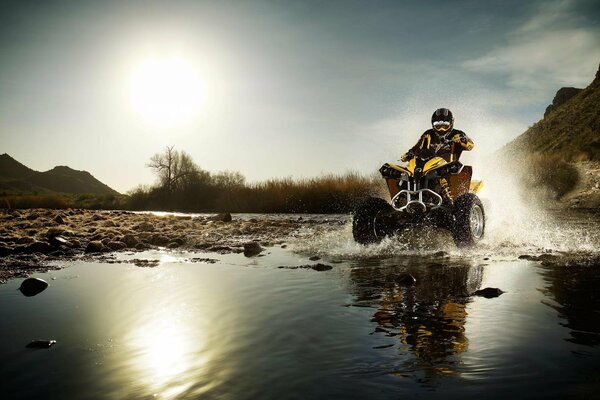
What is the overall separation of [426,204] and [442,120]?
2282 mm

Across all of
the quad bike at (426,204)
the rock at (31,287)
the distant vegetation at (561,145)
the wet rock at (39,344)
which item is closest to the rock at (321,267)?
the quad bike at (426,204)

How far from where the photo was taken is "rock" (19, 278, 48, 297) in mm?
5652

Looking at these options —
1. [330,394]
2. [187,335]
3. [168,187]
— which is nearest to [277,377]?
[330,394]

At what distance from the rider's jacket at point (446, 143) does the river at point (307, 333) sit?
3507 millimetres

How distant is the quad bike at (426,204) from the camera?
8.88 metres

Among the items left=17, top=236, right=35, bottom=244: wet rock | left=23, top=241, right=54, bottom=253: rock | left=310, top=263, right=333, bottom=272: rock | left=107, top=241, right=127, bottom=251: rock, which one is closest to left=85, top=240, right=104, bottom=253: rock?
left=107, top=241, right=127, bottom=251: rock

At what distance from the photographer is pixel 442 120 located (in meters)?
10.3

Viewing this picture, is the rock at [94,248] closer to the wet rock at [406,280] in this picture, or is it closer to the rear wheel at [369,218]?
the rear wheel at [369,218]

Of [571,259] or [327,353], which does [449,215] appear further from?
[327,353]

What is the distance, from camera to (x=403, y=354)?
10.3 feet

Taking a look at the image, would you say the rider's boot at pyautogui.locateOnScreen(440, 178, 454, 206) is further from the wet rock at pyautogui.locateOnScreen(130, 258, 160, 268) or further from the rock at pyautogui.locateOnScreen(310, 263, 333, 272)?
the wet rock at pyautogui.locateOnScreen(130, 258, 160, 268)

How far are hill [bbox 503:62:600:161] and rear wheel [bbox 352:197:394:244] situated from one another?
42.5 m

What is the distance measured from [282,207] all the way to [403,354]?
2878 centimetres

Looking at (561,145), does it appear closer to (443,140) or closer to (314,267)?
(443,140)
